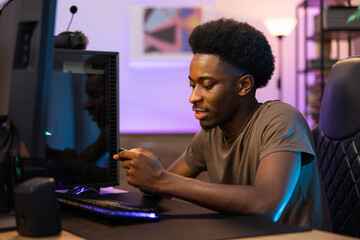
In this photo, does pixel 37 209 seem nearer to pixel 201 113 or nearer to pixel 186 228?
pixel 186 228

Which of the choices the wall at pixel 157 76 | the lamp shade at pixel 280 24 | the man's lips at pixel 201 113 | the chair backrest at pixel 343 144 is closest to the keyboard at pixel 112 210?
the man's lips at pixel 201 113

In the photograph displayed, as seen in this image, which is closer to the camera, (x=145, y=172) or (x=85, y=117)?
(x=145, y=172)

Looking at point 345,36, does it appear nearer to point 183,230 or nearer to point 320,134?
point 320,134

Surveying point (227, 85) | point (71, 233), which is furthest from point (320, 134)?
point (71, 233)

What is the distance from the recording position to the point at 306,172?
1301 millimetres

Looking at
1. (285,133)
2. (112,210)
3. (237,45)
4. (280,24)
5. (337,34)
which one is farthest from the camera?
(280,24)

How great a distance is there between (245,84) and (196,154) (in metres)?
0.32

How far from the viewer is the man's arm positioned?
1.05 metres

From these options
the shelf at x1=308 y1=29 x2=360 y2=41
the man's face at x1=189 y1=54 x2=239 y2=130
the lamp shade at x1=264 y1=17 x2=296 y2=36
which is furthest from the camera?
the lamp shade at x1=264 y1=17 x2=296 y2=36

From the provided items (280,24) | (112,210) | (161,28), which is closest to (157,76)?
(161,28)

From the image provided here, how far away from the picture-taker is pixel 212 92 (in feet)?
4.21

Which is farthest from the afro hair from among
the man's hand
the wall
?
the wall

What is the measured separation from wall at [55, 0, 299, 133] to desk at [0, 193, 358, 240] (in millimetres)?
4801

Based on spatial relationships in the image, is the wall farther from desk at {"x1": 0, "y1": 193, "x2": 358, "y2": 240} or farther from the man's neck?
desk at {"x1": 0, "y1": 193, "x2": 358, "y2": 240}
